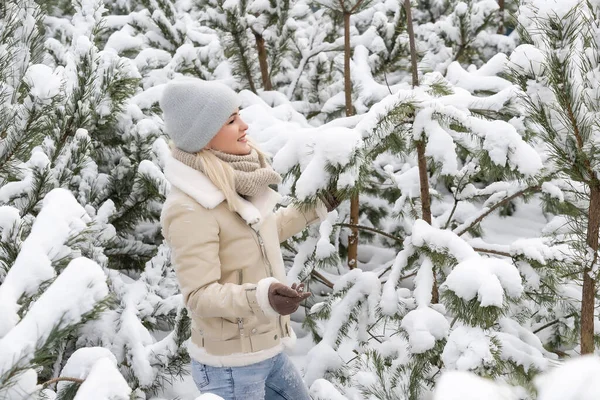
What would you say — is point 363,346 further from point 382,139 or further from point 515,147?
point 515,147

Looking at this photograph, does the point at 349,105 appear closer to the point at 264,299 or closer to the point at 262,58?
the point at 262,58

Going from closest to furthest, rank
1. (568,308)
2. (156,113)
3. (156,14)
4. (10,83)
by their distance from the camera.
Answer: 1. (10,83)
2. (568,308)
3. (156,113)
4. (156,14)

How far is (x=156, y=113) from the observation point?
366cm

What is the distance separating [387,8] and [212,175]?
319 centimetres

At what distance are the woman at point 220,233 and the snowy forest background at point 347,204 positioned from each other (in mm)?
217

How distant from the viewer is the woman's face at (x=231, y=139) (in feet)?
6.70

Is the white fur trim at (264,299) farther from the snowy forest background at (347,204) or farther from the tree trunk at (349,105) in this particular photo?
the tree trunk at (349,105)

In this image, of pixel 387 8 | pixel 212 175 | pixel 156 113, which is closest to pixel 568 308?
pixel 212 175

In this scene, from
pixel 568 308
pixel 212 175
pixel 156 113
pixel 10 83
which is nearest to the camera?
pixel 10 83

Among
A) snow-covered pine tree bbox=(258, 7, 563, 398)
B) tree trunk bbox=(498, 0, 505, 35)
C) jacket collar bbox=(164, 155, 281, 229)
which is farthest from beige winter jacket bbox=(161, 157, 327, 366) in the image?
tree trunk bbox=(498, 0, 505, 35)

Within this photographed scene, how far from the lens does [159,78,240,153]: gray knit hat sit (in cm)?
198

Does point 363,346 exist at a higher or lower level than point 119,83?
lower

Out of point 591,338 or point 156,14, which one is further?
point 156,14

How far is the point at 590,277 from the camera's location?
194cm
